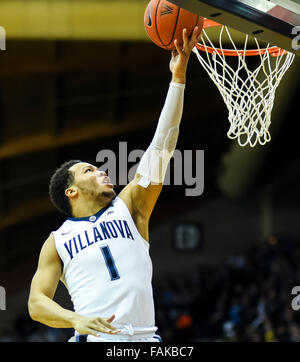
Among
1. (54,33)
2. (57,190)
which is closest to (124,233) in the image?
(57,190)

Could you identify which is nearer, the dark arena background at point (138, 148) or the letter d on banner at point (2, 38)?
the letter d on banner at point (2, 38)

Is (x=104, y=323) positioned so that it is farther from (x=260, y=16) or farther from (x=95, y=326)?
(x=260, y=16)

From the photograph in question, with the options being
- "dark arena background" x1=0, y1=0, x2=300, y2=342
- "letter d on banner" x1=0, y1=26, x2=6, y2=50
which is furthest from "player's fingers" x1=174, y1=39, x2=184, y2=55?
"letter d on banner" x1=0, y1=26, x2=6, y2=50

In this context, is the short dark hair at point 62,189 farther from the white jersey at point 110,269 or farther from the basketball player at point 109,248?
the white jersey at point 110,269

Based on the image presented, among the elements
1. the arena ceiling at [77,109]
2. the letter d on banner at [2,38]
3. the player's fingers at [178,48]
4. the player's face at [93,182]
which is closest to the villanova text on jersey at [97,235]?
the player's face at [93,182]

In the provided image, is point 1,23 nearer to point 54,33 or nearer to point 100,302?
point 54,33

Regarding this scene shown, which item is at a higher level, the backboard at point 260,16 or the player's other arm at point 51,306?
the backboard at point 260,16

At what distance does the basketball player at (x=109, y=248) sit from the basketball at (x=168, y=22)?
0.08m

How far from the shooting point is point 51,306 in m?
4.12

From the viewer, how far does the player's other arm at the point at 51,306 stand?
12.5ft

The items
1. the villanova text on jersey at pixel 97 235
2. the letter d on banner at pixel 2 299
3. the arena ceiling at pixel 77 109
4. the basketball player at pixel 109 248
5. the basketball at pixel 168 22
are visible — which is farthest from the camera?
the letter d on banner at pixel 2 299

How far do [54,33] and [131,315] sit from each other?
6.82m

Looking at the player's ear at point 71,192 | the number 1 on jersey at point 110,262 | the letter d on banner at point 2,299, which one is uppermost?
the player's ear at point 71,192

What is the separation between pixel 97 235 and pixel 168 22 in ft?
4.42
